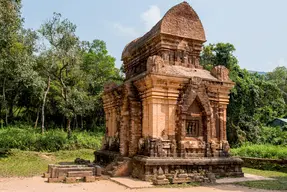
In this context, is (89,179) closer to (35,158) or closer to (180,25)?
(180,25)

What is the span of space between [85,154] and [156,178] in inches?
461

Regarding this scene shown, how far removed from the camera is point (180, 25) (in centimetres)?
1227

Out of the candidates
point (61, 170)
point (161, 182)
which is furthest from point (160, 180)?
point (61, 170)

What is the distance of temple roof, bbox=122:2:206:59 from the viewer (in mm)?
11977

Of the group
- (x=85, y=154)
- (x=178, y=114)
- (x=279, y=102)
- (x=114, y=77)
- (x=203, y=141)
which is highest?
(x=114, y=77)

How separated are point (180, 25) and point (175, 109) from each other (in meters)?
3.68

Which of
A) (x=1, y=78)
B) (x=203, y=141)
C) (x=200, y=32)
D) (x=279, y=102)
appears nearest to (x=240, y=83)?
(x=279, y=102)

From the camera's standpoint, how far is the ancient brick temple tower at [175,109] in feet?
34.6

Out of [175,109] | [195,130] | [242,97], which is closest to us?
[175,109]

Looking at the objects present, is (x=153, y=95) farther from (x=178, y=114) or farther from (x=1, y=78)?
(x=1, y=78)

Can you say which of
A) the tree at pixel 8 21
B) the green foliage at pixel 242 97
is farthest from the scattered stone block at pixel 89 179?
the green foliage at pixel 242 97

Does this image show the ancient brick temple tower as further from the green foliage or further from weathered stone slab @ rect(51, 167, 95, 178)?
the green foliage

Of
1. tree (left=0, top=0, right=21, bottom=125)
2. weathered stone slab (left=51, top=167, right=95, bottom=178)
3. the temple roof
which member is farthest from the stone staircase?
tree (left=0, top=0, right=21, bottom=125)

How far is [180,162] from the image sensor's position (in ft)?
33.6
